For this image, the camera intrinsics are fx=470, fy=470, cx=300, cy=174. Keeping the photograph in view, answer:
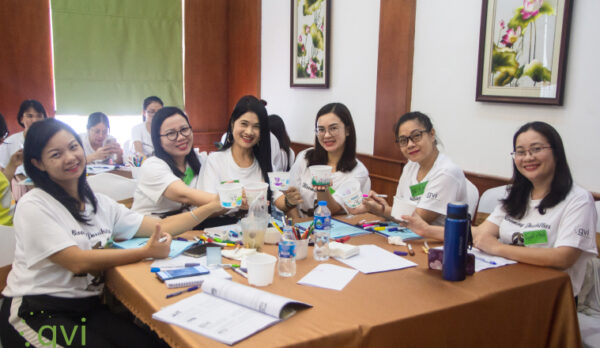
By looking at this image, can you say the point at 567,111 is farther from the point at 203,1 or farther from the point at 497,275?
the point at 203,1

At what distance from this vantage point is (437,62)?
397 centimetres

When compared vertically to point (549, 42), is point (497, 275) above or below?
below

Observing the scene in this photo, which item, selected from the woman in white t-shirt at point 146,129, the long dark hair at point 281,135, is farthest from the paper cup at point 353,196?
the woman in white t-shirt at point 146,129

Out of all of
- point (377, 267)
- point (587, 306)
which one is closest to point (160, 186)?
point (377, 267)

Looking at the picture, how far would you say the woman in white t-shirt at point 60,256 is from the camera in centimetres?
191

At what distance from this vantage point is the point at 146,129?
5.88m

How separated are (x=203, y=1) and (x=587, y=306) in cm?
632

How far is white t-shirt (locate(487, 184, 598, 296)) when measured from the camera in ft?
6.79

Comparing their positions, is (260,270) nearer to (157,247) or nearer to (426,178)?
(157,247)

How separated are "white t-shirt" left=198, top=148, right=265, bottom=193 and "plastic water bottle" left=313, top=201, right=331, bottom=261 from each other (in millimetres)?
933

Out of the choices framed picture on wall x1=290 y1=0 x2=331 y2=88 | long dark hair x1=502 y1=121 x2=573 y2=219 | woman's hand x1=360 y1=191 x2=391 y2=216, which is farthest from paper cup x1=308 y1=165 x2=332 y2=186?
framed picture on wall x1=290 y1=0 x2=331 y2=88

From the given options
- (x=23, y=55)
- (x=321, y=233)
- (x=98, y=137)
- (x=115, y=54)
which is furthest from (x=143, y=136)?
(x=321, y=233)

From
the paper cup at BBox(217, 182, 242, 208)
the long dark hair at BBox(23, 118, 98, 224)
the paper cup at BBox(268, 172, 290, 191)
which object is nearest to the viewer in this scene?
the long dark hair at BBox(23, 118, 98, 224)

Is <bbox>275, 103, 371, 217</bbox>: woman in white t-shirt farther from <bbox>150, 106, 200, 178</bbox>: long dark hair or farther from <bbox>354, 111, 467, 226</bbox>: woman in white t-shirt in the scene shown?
<bbox>150, 106, 200, 178</bbox>: long dark hair
